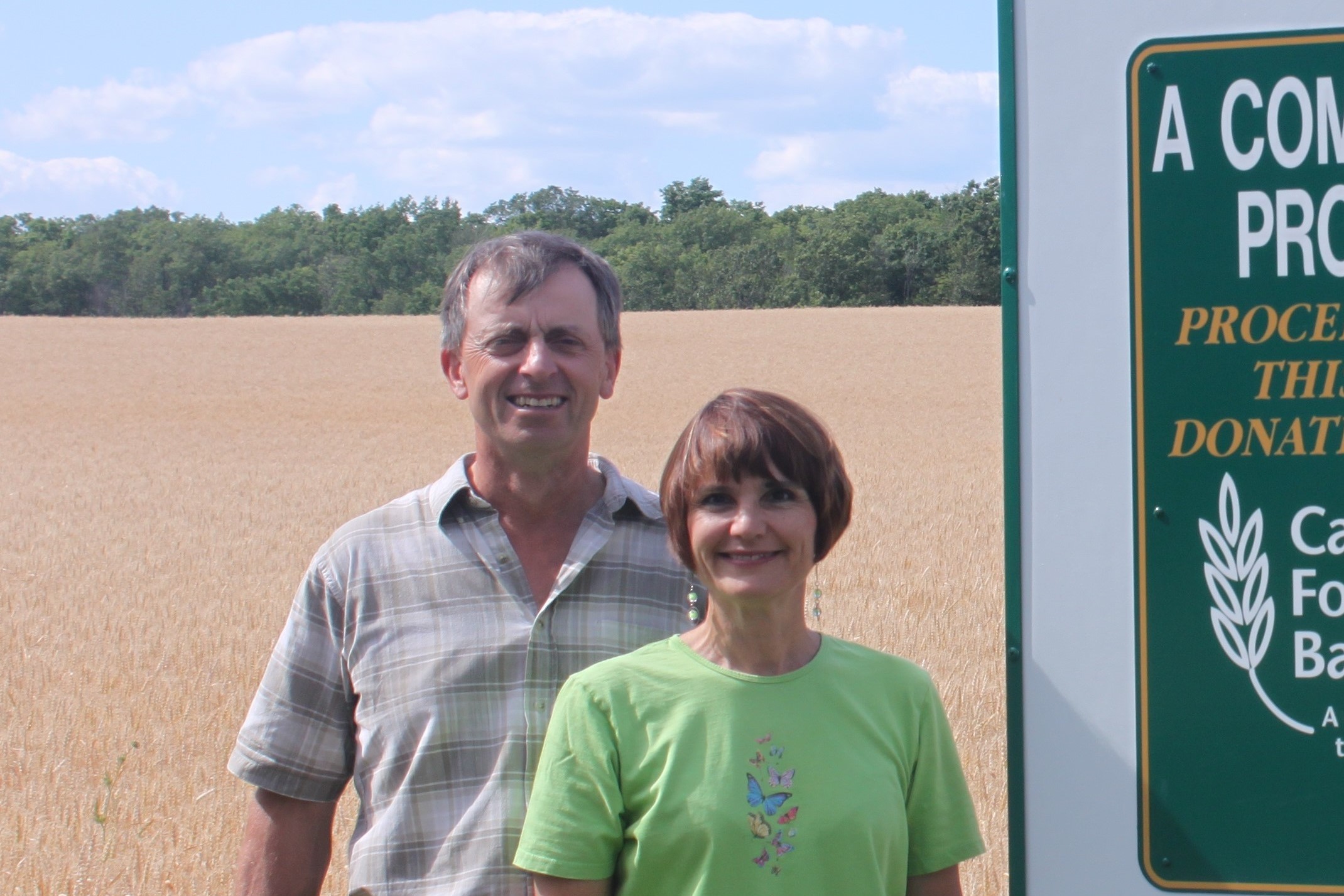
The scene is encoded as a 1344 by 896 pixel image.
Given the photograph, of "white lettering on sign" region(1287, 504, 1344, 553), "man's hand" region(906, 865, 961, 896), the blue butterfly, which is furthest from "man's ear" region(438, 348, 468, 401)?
"white lettering on sign" region(1287, 504, 1344, 553)

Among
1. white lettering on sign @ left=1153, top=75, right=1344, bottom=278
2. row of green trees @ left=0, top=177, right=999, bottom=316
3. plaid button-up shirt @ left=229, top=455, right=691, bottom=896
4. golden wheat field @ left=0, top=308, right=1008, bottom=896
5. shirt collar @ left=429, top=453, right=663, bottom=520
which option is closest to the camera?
white lettering on sign @ left=1153, top=75, right=1344, bottom=278

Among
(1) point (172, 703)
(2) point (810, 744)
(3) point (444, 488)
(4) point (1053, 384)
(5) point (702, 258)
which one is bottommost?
(1) point (172, 703)

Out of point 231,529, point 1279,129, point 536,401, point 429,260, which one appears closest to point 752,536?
point 536,401

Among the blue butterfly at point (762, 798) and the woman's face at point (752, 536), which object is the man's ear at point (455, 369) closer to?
the woman's face at point (752, 536)

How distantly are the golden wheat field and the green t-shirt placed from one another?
2.69 m

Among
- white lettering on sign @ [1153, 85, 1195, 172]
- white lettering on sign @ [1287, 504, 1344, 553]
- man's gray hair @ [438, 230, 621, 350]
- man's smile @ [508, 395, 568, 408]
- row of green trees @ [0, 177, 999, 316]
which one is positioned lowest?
white lettering on sign @ [1287, 504, 1344, 553]

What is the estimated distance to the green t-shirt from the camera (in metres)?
2.00

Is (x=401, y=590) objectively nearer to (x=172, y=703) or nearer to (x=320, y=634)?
(x=320, y=634)

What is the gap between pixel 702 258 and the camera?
243 ft

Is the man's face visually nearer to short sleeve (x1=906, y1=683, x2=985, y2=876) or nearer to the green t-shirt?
the green t-shirt

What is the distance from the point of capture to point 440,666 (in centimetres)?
242

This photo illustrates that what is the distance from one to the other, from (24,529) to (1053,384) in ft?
41.9

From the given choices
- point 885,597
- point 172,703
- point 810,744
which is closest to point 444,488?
point 810,744

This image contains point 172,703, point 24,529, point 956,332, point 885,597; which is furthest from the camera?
point 956,332
